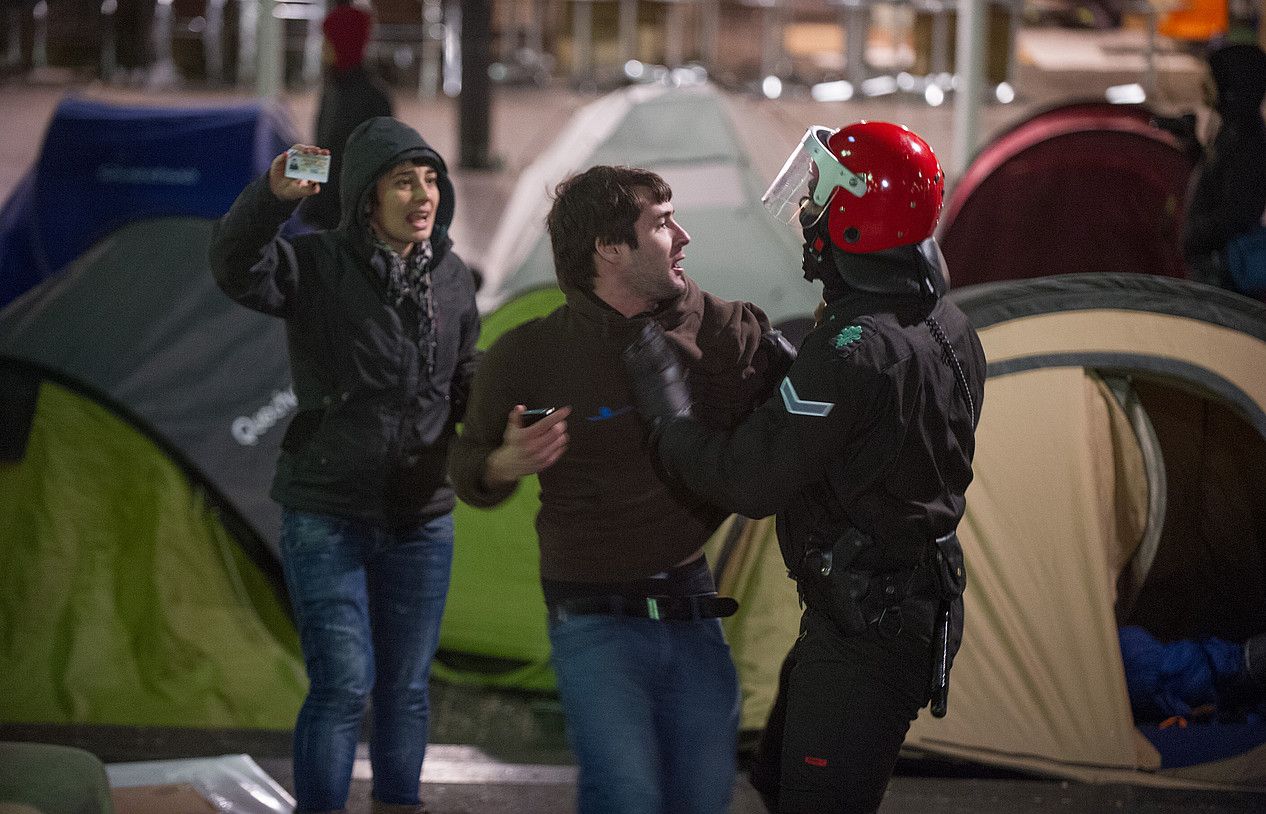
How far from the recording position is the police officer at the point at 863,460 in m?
2.43

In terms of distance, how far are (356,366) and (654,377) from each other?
35.8 inches

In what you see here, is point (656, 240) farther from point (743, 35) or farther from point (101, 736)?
point (743, 35)

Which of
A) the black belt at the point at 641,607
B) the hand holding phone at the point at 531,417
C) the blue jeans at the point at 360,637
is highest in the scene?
the hand holding phone at the point at 531,417

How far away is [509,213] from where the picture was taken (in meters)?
7.62

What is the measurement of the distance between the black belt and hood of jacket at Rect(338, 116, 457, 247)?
990 mm

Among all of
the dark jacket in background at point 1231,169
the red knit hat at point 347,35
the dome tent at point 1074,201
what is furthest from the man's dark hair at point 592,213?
the dome tent at point 1074,201

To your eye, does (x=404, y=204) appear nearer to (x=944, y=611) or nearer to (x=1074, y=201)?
(x=944, y=611)

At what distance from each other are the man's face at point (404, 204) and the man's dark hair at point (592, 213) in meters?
0.61

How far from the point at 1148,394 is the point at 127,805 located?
10.1 ft

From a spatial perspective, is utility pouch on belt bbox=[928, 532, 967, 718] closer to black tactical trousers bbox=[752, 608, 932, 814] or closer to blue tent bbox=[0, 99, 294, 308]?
black tactical trousers bbox=[752, 608, 932, 814]

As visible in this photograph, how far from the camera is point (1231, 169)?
5.48 meters

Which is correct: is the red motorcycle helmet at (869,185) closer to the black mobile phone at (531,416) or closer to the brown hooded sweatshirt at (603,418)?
the brown hooded sweatshirt at (603,418)

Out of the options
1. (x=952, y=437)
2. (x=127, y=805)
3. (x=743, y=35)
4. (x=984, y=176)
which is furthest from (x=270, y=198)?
(x=743, y=35)

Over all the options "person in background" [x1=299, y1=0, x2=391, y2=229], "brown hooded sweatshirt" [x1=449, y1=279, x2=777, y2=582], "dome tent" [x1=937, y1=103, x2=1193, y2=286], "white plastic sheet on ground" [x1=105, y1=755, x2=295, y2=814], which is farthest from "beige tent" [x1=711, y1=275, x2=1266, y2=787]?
"person in background" [x1=299, y1=0, x2=391, y2=229]
